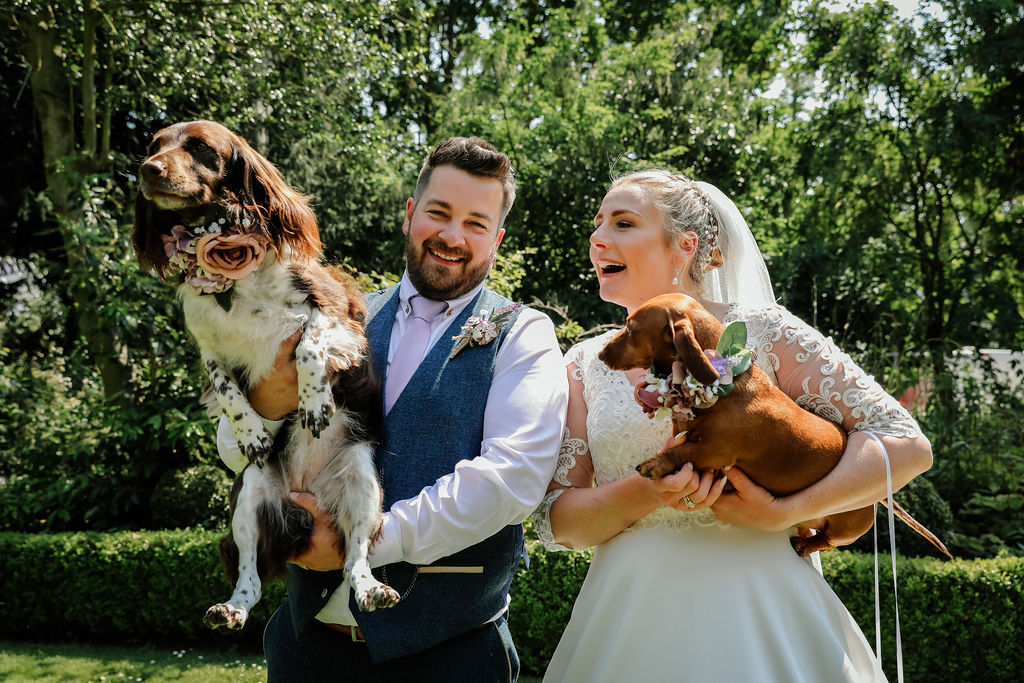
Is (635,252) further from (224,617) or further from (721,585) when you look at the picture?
(224,617)

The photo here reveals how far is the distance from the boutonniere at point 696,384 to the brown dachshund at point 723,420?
0.9 inches

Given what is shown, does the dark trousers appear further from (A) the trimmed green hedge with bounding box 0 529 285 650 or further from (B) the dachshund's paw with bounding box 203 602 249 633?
(A) the trimmed green hedge with bounding box 0 529 285 650

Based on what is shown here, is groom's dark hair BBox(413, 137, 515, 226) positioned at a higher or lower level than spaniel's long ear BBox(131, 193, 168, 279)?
higher

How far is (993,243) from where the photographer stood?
1524 centimetres

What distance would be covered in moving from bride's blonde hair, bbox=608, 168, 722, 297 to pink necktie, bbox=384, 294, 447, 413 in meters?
0.81

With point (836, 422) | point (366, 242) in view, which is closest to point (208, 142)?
point (836, 422)

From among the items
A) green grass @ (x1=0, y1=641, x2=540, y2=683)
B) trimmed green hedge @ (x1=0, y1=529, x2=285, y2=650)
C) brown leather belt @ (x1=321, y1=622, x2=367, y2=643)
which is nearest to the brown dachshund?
brown leather belt @ (x1=321, y1=622, x2=367, y2=643)

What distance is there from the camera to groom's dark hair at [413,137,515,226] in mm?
2709

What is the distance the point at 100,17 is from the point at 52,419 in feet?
15.3

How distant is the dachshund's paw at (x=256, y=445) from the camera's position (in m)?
2.69

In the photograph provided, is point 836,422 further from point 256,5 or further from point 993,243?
point 993,243

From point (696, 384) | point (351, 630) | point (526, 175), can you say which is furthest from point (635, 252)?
point (526, 175)

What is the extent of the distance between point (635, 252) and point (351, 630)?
1.50 meters

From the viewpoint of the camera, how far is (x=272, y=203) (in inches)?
104
